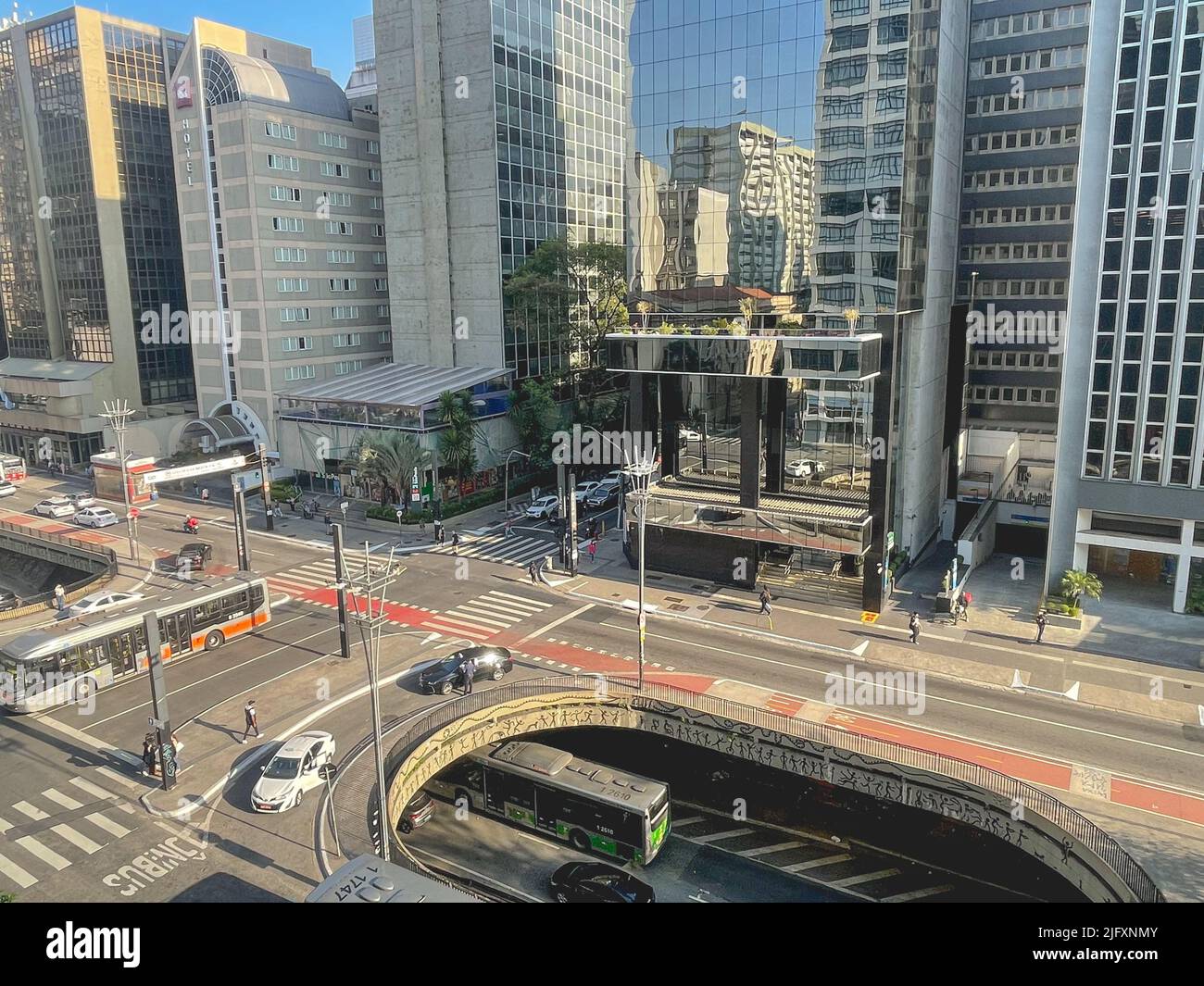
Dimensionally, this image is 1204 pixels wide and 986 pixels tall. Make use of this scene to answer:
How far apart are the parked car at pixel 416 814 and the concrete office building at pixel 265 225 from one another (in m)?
41.0

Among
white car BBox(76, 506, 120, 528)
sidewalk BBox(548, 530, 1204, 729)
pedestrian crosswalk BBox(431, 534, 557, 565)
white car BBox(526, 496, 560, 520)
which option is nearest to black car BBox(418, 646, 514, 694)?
sidewalk BBox(548, 530, 1204, 729)

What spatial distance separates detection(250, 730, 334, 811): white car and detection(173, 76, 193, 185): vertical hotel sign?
195ft

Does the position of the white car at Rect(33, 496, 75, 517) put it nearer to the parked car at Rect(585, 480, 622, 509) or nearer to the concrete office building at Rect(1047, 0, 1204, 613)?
the parked car at Rect(585, 480, 622, 509)

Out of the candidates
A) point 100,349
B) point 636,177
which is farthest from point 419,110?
point 100,349

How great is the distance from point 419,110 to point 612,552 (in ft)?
129

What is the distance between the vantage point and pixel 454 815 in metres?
31.1

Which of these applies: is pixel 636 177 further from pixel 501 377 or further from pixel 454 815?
pixel 454 815

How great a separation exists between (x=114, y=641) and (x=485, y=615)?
16094mm

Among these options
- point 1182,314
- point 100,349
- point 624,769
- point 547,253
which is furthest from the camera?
point 100,349

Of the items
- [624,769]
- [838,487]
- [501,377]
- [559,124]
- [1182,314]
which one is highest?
[559,124]

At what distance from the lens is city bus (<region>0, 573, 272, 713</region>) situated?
3198cm

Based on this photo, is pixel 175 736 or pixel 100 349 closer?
pixel 175 736

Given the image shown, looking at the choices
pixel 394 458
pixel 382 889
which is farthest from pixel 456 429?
pixel 382 889

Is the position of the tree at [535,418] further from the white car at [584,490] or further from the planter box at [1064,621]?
the planter box at [1064,621]
